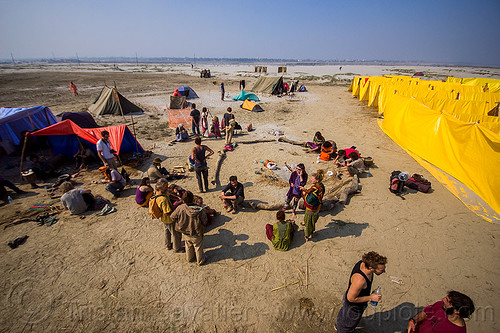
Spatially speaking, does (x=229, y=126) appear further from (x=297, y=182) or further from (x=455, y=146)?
(x=455, y=146)

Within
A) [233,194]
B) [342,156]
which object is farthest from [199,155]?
[342,156]

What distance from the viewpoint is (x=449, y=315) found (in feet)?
8.82

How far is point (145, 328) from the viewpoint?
3928mm

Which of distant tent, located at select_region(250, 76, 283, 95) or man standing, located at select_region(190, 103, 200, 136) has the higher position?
distant tent, located at select_region(250, 76, 283, 95)

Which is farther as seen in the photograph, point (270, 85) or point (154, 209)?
point (270, 85)

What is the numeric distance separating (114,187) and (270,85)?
24.2 meters

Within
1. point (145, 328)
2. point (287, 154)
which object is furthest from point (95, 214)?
point (287, 154)

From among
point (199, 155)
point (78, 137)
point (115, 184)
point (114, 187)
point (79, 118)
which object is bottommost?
point (114, 187)

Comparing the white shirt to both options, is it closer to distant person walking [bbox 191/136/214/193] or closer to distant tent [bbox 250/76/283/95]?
distant person walking [bbox 191/136/214/193]

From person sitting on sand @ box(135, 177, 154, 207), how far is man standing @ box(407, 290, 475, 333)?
6794mm

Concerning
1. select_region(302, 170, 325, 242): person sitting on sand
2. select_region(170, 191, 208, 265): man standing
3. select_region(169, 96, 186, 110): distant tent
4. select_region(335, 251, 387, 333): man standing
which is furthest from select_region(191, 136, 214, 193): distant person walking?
select_region(169, 96, 186, 110): distant tent

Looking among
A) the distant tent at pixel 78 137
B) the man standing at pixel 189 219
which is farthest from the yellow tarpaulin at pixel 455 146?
the distant tent at pixel 78 137

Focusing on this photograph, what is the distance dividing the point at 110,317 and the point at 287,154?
9.01 meters

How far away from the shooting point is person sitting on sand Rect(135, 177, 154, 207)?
21.5 feet
